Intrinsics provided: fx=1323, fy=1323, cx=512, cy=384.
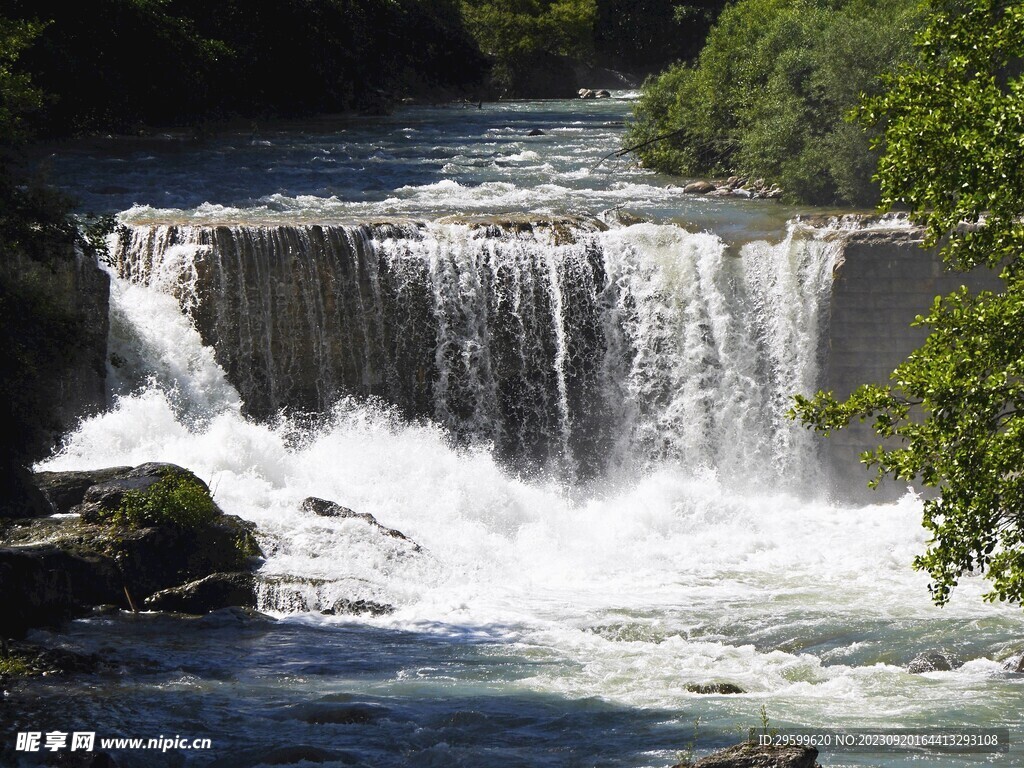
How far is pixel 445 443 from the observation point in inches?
710

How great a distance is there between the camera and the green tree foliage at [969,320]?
738 centimetres

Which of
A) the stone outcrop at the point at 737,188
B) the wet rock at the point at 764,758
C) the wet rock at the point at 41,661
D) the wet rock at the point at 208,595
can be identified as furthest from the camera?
the stone outcrop at the point at 737,188

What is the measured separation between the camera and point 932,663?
11.1 metres

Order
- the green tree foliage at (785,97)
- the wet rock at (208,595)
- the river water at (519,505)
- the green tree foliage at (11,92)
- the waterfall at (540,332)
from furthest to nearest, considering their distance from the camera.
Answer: the green tree foliage at (785,97), the waterfall at (540,332), the wet rock at (208,595), the green tree foliage at (11,92), the river water at (519,505)

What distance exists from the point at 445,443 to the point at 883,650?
7.80 meters

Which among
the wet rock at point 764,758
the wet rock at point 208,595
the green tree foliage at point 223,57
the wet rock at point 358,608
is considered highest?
the green tree foliage at point 223,57

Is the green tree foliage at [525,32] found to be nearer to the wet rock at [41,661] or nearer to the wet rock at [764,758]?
the wet rock at [41,661]

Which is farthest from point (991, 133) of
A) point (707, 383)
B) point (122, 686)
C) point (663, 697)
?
point (707, 383)

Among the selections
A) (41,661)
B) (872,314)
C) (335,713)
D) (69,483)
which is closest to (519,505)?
(872,314)

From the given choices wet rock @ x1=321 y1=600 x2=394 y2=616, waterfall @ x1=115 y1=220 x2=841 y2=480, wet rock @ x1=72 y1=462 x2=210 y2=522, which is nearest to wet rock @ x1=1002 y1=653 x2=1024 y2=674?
wet rock @ x1=321 y1=600 x2=394 y2=616

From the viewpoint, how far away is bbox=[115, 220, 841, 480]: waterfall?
58.8ft

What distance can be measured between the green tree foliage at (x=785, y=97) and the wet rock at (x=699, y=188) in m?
0.73

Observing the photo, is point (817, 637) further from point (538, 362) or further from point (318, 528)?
point (538, 362)

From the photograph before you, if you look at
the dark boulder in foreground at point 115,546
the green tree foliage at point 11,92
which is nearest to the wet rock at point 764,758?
the dark boulder in foreground at point 115,546
